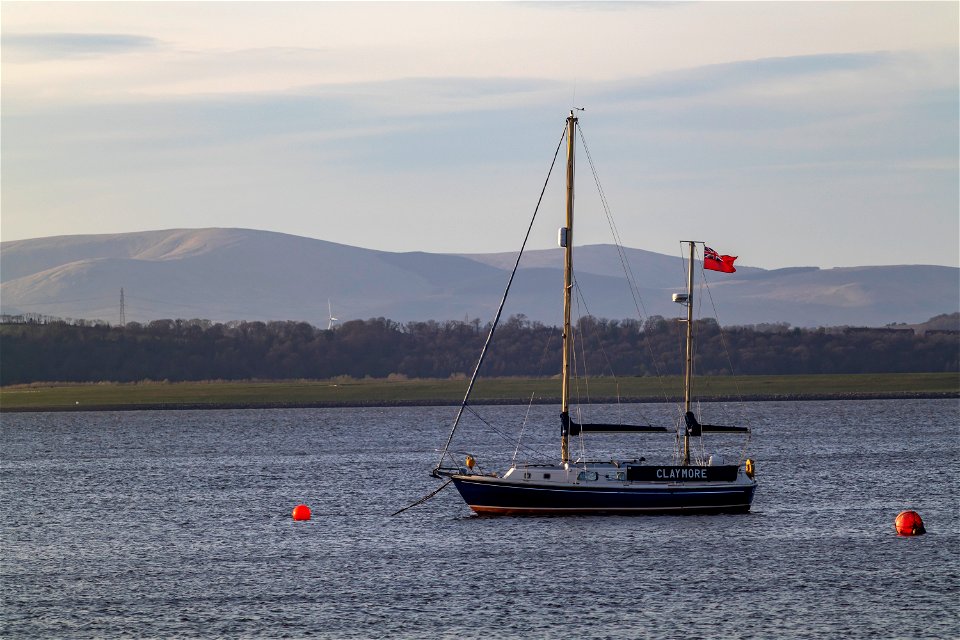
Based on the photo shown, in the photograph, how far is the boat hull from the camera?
66.1 meters

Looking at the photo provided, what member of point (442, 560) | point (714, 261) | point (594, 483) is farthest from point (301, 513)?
point (714, 261)

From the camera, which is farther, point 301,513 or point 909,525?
point 301,513

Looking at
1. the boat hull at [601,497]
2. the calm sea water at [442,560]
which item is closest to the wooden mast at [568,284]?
the boat hull at [601,497]

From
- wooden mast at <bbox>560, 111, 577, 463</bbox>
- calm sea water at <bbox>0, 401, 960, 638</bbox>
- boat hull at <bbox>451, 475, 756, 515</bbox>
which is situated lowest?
calm sea water at <bbox>0, 401, 960, 638</bbox>

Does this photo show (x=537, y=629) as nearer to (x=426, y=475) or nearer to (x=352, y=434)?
(x=426, y=475)

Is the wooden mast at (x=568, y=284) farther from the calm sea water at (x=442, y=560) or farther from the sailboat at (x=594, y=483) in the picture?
the calm sea water at (x=442, y=560)

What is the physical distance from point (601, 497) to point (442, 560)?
1137 cm

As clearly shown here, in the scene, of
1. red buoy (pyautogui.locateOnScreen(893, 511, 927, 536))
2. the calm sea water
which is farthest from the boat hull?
red buoy (pyautogui.locateOnScreen(893, 511, 927, 536))

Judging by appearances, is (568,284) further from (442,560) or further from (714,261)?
(442,560)

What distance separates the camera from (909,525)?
2451 inches

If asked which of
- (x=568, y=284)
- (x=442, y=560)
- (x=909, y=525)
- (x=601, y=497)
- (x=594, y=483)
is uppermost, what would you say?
(x=568, y=284)

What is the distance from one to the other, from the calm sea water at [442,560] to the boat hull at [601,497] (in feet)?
2.63

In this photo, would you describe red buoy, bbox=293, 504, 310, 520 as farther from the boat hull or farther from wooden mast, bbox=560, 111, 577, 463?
wooden mast, bbox=560, 111, 577, 463

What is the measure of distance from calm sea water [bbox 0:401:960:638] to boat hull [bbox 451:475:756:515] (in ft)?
2.63
